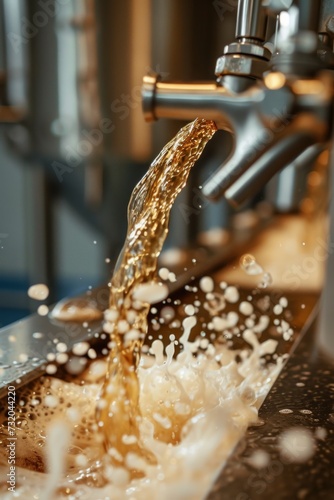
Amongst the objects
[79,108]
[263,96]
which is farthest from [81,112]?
[263,96]

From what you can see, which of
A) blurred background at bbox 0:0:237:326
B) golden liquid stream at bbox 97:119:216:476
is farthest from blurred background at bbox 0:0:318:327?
golden liquid stream at bbox 97:119:216:476

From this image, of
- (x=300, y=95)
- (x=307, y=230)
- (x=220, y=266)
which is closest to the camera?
(x=300, y=95)

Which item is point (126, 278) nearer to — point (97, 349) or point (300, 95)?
Answer: point (97, 349)

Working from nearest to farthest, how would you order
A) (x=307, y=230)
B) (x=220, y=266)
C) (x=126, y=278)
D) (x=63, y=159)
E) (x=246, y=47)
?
(x=246, y=47) < (x=126, y=278) < (x=220, y=266) < (x=307, y=230) < (x=63, y=159)

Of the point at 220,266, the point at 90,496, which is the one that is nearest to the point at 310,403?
the point at 90,496
